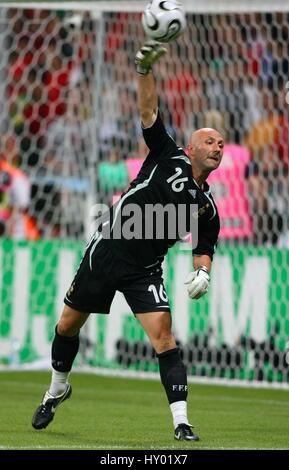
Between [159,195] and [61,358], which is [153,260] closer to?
[159,195]

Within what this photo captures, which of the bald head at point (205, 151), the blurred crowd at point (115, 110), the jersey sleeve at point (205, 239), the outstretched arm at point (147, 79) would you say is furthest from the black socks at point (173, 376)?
the blurred crowd at point (115, 110)

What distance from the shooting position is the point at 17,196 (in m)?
15.5

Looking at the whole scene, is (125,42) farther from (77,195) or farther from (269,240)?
(269,240)

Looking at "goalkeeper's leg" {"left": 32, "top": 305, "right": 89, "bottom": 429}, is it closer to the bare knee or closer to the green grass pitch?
the bare knee

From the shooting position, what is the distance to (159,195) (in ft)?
25.6

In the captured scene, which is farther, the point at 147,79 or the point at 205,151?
the point at 205,151

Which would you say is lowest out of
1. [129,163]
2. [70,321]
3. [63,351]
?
[63,351]

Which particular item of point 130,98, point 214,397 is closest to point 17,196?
point 130,98

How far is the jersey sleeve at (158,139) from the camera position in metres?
7.56

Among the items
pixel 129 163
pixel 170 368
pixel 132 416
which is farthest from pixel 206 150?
pixel 129 163

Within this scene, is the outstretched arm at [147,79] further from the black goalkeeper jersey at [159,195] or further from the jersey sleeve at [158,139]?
the black goalkeeper jersey at [159,195]

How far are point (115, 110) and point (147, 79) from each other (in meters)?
7.65

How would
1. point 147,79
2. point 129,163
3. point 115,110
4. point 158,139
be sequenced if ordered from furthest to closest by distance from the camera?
point 115,110 < point 129,163 < point 158,139 < point 147,79
